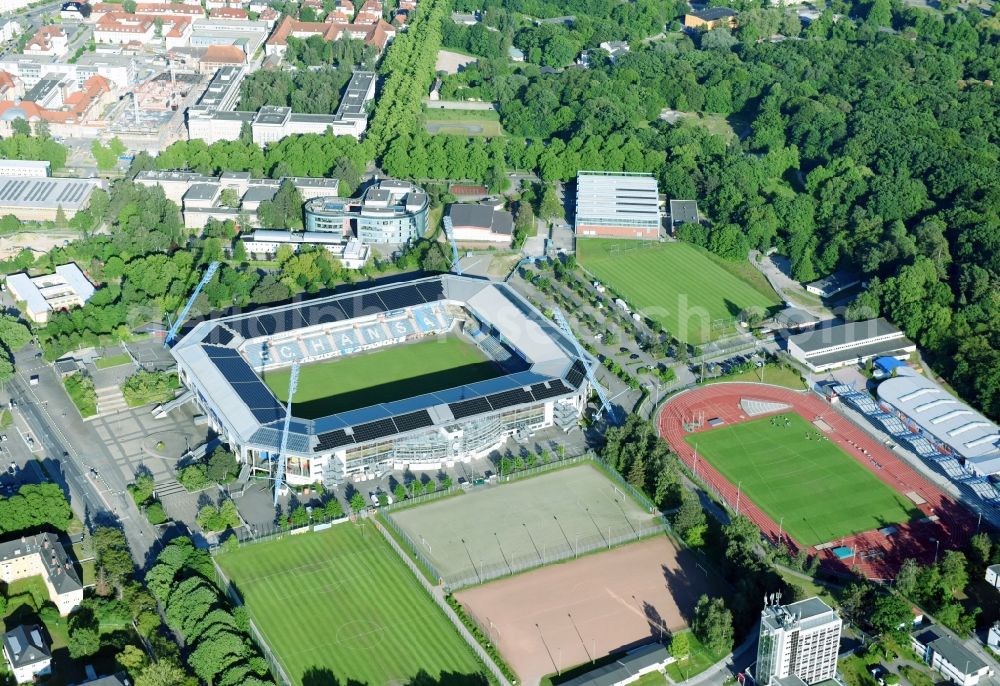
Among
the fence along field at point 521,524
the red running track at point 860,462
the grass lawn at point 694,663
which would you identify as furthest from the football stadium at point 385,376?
the grass lawn at point 694,663

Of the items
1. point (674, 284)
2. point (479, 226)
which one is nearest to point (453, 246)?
point (479, 226)

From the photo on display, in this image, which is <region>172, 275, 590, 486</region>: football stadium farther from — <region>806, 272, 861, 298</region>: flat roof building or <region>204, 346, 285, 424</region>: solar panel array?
<region>806, 272, 861, 298</region>: flat roof building

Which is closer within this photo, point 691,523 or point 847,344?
point 691,523

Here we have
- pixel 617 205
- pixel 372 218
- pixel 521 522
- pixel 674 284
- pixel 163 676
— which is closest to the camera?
pixel 163 676

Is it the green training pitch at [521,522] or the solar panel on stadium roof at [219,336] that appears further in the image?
the solar panel on stadium roof at [219,336]

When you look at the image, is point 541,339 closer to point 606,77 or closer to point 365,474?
point 365,474

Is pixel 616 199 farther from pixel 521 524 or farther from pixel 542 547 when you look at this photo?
pixel 542 547

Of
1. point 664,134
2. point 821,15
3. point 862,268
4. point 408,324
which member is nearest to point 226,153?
point 408,324

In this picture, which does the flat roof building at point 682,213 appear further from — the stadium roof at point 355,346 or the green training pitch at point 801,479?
the green training pitch at point 801,479
